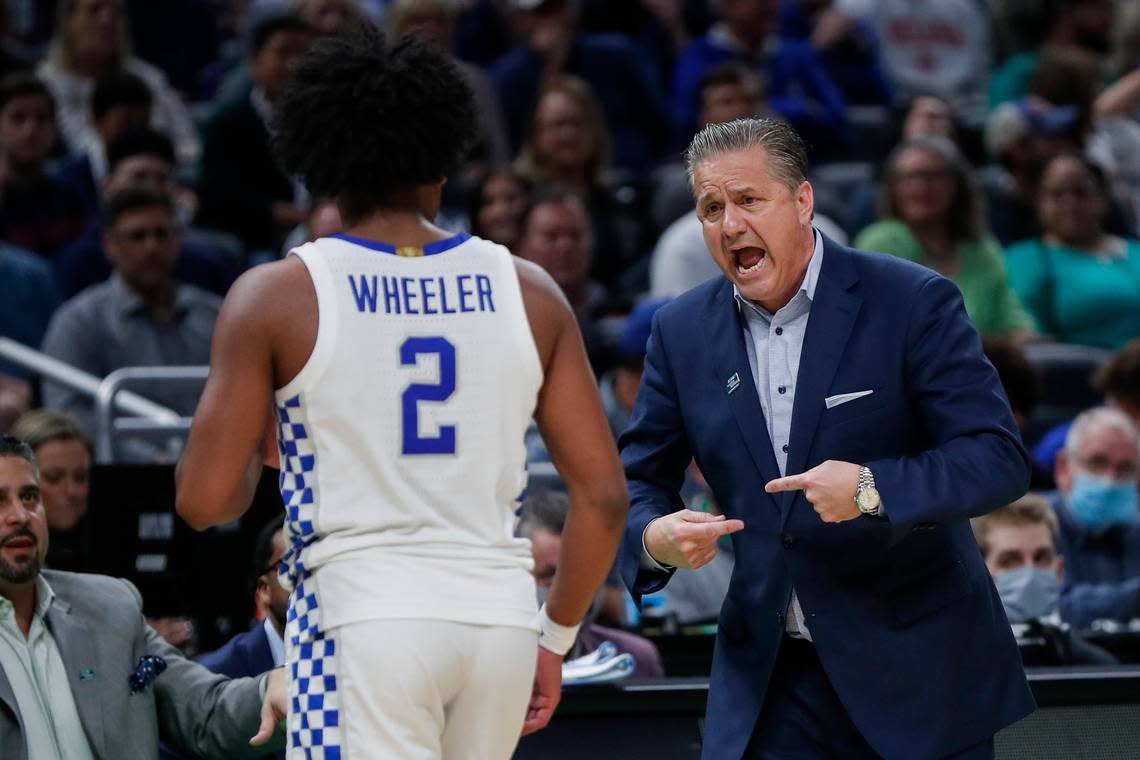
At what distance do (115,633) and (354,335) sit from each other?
1566 mm

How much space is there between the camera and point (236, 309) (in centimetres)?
301

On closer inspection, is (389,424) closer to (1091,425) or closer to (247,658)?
(247,658)

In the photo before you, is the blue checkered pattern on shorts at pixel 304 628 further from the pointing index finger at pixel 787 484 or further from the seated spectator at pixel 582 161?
the seated spectator at pixel 582 161

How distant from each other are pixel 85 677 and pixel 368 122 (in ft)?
5.45

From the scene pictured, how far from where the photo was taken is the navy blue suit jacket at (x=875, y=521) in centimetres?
343

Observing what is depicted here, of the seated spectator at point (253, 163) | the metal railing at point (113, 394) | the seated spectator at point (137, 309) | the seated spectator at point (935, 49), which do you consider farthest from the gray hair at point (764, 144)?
the seated spectator at point (935, 49)

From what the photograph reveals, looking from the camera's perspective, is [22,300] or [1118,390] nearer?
[1118,390]

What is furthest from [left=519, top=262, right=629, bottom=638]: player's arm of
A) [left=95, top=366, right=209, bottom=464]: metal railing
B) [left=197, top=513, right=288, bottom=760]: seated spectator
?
[left=95, top=366, right=209, bottom=464]: metal railing

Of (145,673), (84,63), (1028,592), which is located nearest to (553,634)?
(145,673)

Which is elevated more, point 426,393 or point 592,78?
point 592,78

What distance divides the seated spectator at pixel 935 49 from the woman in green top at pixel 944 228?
283cm

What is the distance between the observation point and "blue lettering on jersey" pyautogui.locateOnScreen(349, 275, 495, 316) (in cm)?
305

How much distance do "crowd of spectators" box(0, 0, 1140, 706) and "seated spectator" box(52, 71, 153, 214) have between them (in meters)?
0.02

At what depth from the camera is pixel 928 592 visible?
352 centimetres
